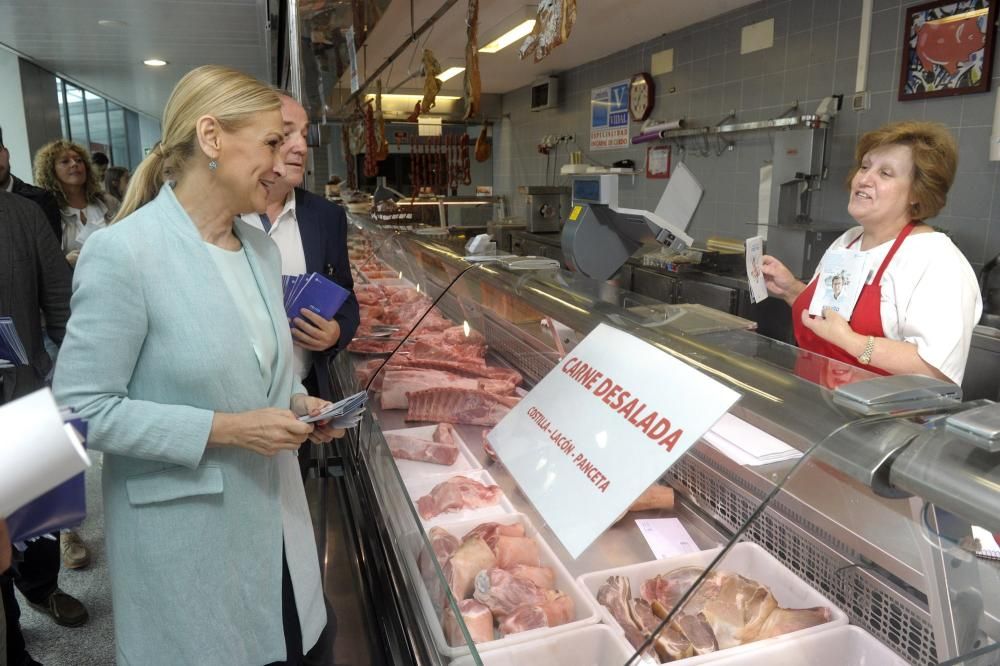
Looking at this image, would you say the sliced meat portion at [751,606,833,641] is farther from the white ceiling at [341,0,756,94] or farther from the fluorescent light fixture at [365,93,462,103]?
the fluorescent light fixture at [365,93,462,103]

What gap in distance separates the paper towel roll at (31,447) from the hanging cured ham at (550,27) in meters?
2.51

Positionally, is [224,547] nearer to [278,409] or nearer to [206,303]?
[278,409]

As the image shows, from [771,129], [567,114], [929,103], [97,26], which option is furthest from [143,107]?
[929,103]

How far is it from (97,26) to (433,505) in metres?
7.86

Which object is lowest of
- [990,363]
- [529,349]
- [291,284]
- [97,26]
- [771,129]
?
[990,363]

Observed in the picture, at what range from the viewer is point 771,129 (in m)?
5.51

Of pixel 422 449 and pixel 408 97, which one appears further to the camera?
pixel 408 97

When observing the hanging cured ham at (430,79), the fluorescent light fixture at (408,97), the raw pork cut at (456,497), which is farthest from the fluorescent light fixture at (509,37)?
the raw pork cut at (456,497)

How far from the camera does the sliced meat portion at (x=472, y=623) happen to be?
1.15 meters

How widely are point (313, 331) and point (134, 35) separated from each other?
292 inches

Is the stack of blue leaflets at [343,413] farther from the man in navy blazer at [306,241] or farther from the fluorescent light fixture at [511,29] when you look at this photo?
the fluorescent light fixture at [511,29]

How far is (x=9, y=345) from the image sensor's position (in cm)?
195

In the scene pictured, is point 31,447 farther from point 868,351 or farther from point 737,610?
point 868,351

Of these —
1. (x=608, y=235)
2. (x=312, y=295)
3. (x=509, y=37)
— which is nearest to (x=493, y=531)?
(x=312, y=295)
